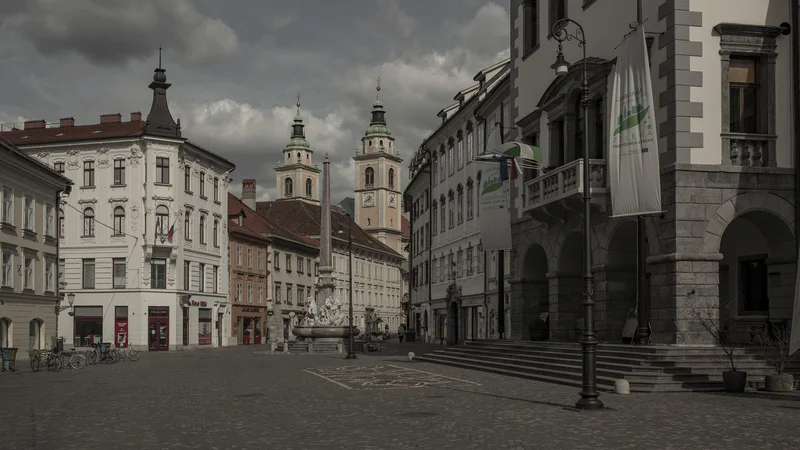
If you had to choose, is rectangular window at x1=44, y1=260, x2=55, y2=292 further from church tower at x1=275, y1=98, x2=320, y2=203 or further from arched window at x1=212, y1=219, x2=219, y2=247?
church tower at x1=275, y1=98, x2=320, y2=203

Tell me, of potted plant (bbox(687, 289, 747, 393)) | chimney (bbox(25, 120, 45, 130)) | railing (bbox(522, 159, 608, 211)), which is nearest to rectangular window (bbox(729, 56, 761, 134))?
railing (bbox(522, 159, 608, 211))

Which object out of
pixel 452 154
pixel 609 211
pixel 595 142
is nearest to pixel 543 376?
pixel 609 211

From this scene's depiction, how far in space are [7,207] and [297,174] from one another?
12533 cm

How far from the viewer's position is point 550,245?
31.4m

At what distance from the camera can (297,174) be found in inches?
6668

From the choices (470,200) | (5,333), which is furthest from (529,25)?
(5,333)

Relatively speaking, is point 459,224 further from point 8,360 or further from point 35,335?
point 8,360

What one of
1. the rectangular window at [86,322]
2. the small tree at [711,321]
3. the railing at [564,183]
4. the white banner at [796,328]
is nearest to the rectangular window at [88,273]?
the rectangular window at [86,322]

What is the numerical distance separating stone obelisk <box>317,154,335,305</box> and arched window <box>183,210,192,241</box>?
46.1 ft

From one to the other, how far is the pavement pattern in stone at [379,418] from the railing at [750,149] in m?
6.40

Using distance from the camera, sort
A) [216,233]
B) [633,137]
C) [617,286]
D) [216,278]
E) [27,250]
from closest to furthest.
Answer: [633,137], [617,286], [27,250], [216,278], [216,233]

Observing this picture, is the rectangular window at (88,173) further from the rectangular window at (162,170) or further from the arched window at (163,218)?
the arched window at (163,218)

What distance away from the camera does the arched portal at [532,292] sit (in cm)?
3400

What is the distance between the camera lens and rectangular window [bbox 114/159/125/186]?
212 feet
